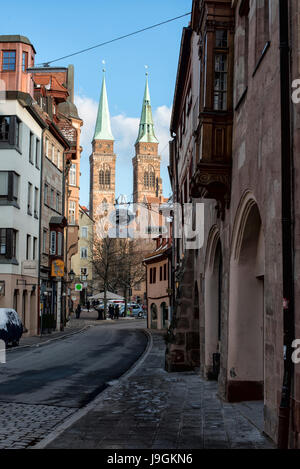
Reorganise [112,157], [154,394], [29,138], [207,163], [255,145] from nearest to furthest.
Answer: [255,145]
[207,163]
[154,394]
[29,138]
[112,157]

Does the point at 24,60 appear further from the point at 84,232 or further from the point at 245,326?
the point at 84,232

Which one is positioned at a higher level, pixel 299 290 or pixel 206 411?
pixel 299 290

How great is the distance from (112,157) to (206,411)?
170 m

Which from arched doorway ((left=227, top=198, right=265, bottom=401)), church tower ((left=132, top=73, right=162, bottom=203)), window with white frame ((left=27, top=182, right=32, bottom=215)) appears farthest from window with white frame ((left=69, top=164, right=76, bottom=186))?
church tower ((left=132, top=73, right=162, bottom=203))

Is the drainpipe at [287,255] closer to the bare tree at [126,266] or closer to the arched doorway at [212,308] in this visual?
the arched doorway at [212,308]

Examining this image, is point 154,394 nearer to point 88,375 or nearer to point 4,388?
point 4,388

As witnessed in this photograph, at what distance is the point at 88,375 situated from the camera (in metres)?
18.1

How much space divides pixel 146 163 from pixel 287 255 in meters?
175

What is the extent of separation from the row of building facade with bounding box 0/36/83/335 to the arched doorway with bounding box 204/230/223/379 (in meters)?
19.0

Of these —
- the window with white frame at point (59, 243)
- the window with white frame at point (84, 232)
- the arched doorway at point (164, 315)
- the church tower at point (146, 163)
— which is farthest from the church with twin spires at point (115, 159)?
the window with white frame at point (59, 243)

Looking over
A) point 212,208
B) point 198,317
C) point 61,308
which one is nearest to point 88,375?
point 198,317

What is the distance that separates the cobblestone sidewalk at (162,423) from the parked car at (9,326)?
13878 mm

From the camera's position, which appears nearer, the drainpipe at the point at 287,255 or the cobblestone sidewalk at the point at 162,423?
the drainpipe at the point at 287,255

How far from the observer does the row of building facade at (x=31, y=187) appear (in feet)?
116
